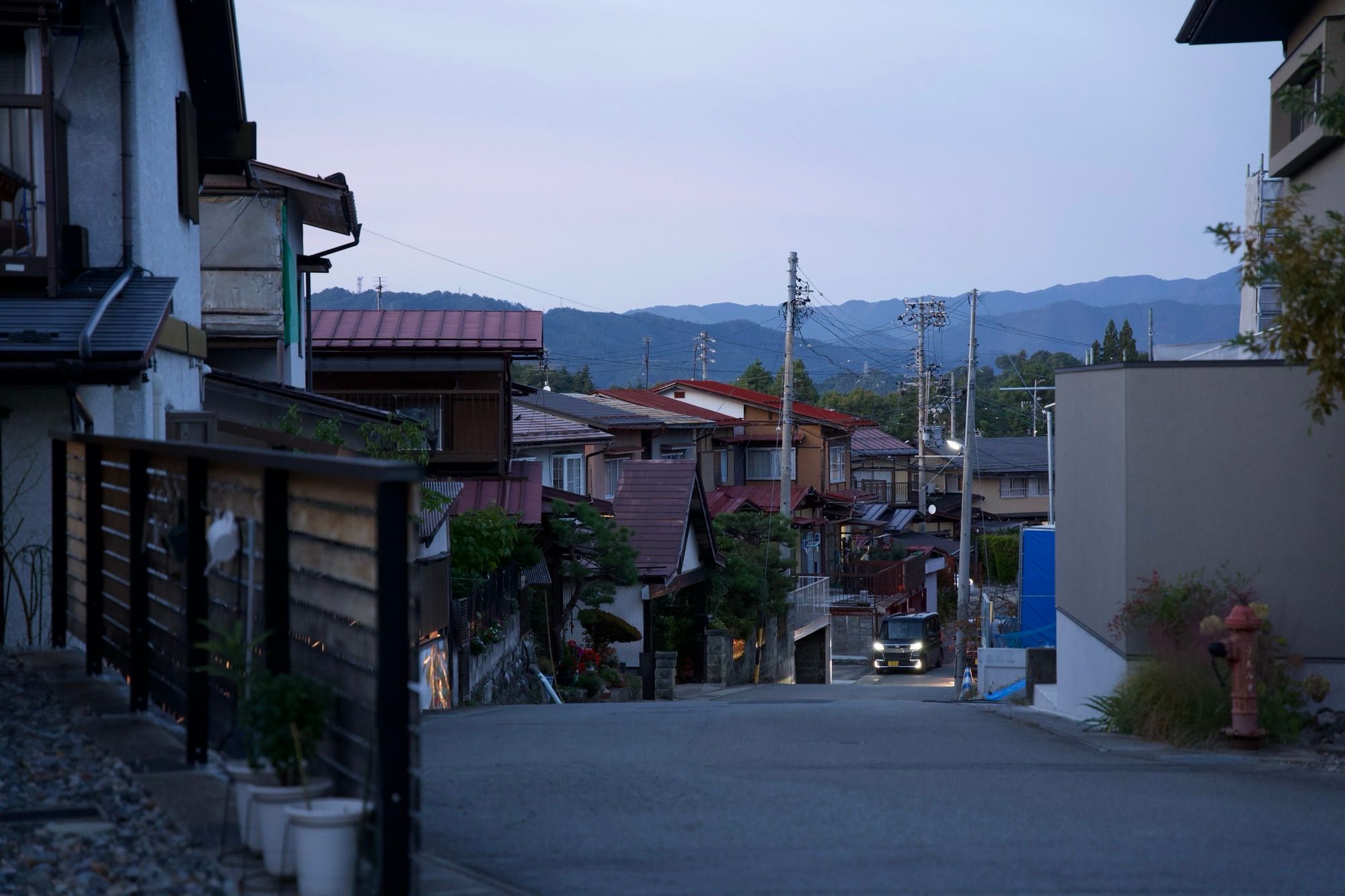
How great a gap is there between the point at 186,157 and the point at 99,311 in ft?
13.7

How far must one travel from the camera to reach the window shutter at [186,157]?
13.5m

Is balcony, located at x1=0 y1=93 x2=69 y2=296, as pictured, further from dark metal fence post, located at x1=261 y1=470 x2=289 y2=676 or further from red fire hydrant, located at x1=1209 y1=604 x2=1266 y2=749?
red fire hydrant, located at x1=1209 y1=604 x2=1266 y2=749

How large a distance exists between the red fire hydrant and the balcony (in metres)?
10.0

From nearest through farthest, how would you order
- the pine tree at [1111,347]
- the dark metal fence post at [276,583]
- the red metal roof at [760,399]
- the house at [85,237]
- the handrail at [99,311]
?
the dark metal fence post at [276,583] → the handrail at [99,311] → the house at [85,237] → the red metal roof at [760,399] → the pine tree at [1111,347]

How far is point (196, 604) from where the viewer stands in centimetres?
558

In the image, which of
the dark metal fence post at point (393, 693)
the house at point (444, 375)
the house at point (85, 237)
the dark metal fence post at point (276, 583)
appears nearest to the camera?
the dark metal fence post at point (393, 693)

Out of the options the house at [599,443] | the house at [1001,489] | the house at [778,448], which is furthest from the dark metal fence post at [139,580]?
the house at [1001,489]

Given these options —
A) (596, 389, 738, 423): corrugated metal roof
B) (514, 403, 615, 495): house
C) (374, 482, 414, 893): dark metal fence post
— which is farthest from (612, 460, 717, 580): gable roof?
(374, 482, 414, 893): dark metal fence post

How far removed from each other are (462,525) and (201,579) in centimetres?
1334

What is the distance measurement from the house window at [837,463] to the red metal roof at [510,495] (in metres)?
33.4

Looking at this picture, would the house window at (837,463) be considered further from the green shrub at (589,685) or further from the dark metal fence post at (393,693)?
the dark metal fence post at (393,693)

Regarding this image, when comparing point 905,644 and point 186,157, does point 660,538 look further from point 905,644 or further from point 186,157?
point 186,157

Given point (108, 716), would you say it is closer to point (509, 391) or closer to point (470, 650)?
point (470, 650)

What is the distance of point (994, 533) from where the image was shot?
190ft
